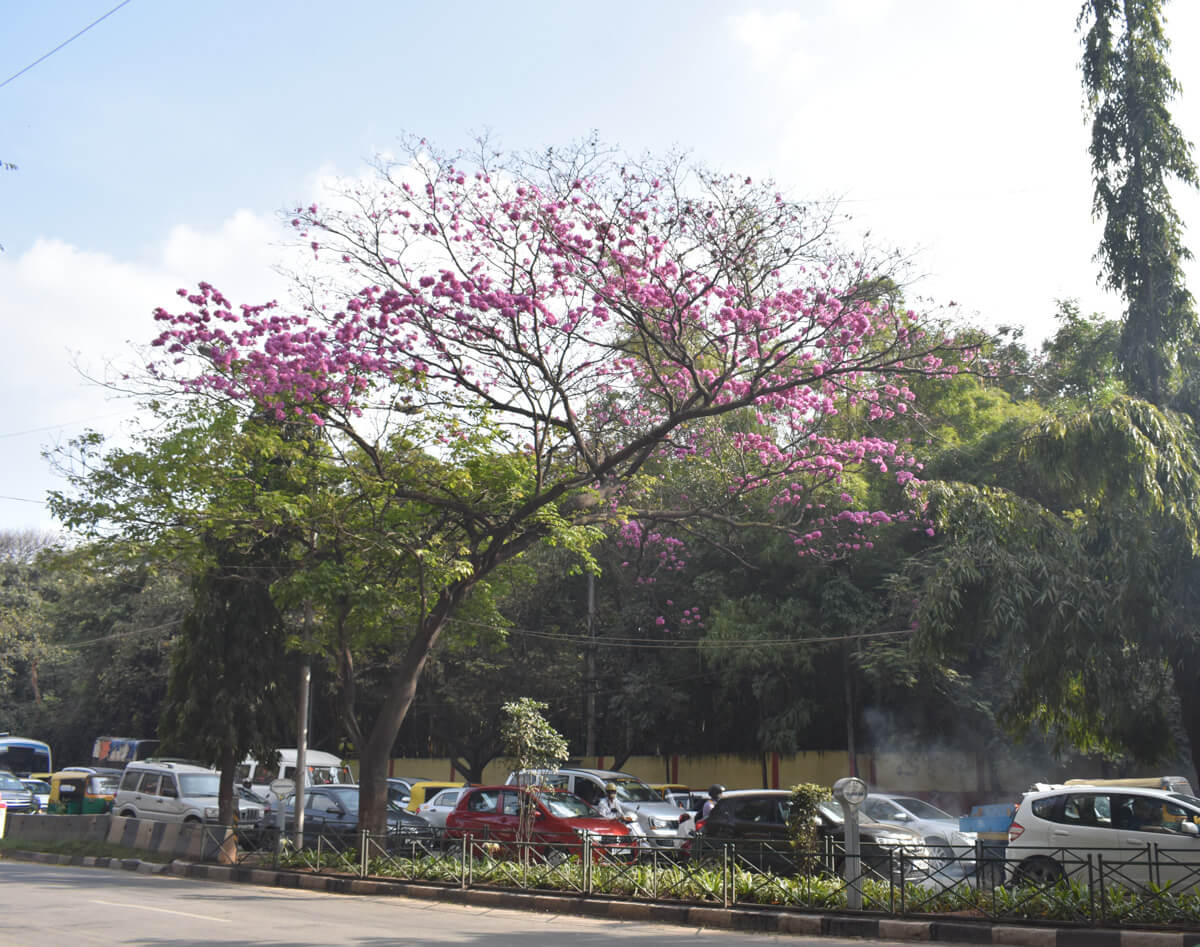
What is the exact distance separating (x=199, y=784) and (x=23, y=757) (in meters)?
23.3

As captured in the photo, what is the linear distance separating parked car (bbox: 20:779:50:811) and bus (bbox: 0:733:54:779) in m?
4.48

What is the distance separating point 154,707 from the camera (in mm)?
48250

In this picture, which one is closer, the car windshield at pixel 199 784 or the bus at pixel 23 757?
the car windshield at pixel 199 784

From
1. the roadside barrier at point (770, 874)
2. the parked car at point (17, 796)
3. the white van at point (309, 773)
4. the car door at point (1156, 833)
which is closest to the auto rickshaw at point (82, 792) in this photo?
the parked car at point (17, 796)

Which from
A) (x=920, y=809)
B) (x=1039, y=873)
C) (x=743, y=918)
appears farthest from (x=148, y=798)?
(x=1039, y=873)

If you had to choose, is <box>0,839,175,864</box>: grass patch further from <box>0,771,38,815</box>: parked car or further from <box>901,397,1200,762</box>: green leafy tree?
<box>901,397,1200,762</box>: green leafy tree

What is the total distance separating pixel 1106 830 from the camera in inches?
537

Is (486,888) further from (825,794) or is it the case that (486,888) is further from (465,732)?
(465,732)

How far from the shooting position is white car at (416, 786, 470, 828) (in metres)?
24.7

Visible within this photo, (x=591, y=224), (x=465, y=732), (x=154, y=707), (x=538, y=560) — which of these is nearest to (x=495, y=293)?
(x=591, y=224)

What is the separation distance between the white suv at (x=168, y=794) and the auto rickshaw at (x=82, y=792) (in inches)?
152

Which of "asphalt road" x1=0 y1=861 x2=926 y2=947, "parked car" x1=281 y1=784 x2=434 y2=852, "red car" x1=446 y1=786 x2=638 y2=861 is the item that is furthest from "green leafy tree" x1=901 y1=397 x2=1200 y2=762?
"parked car" x1=281 y1=784 x2=434 y2=852

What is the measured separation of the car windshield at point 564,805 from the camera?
18.7 meters

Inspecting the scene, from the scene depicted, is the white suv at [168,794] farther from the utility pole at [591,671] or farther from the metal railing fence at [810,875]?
the utility pole at [591,671]
